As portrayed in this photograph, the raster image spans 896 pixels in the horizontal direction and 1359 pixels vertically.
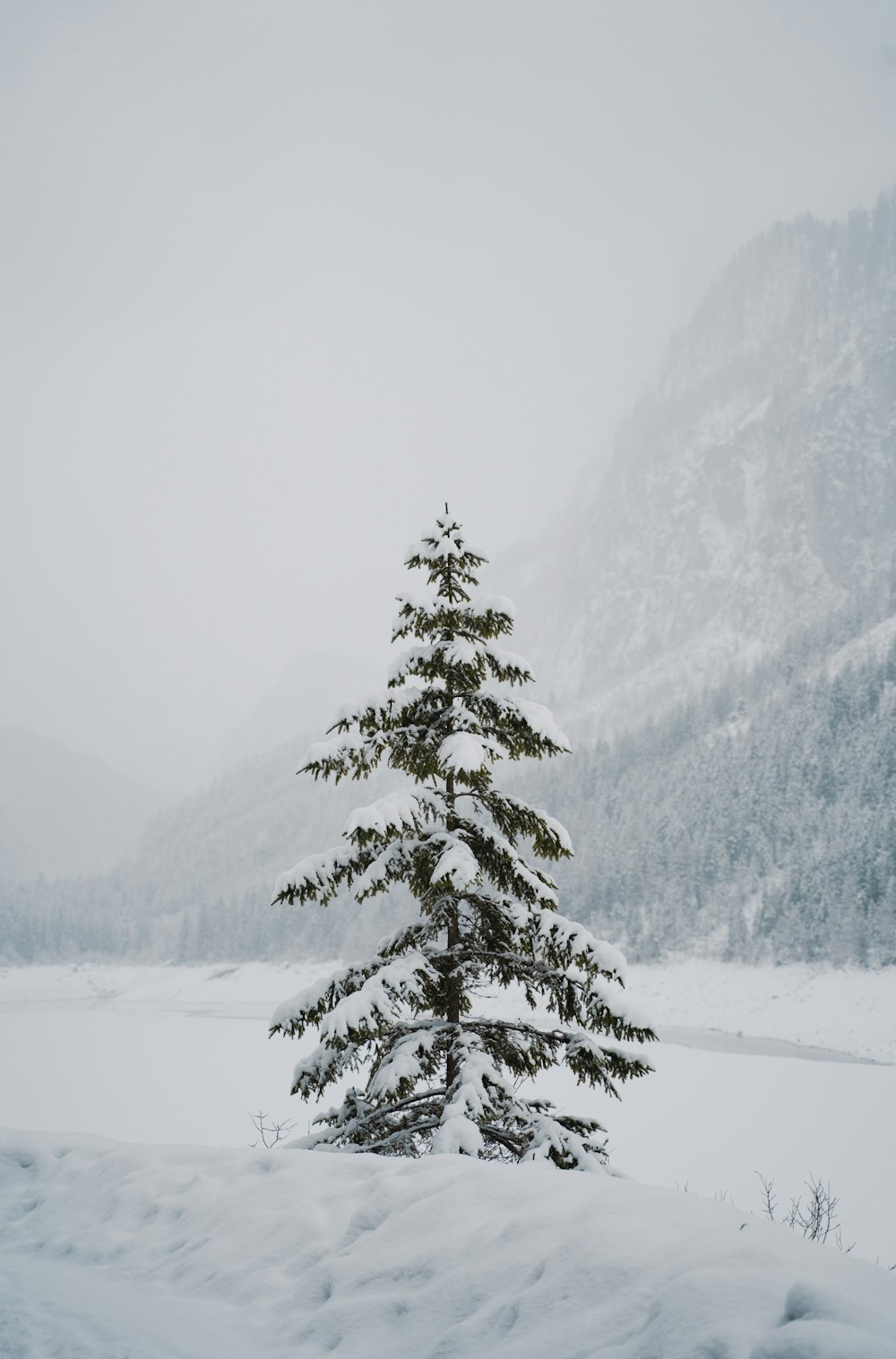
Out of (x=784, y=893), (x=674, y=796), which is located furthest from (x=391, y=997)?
(x=674, y=796)

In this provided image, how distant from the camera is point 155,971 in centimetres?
8956

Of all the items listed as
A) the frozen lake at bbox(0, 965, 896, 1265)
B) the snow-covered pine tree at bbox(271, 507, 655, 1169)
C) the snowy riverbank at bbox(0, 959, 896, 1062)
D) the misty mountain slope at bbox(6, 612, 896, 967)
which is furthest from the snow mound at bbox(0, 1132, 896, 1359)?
the misty mountain slope at bbox(6, 612, 896, 967)

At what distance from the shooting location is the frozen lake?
54.0ft

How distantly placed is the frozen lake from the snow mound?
10136 mm

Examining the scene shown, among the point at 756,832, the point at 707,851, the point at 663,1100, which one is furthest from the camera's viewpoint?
the point at 707,851

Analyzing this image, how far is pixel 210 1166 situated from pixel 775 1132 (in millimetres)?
20033

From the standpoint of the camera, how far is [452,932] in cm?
672

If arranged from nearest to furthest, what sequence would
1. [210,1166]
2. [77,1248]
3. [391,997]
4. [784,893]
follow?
1. [77,1248]
2. [210,1166]
3. [391,997]
4. [784,893]

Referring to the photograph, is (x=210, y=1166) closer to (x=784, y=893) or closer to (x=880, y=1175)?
(x=880, y=1175)

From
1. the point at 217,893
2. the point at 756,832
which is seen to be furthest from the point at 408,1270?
the point at 217,893

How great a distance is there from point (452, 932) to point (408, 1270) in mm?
3214

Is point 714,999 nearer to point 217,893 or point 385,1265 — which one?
point 385,1265

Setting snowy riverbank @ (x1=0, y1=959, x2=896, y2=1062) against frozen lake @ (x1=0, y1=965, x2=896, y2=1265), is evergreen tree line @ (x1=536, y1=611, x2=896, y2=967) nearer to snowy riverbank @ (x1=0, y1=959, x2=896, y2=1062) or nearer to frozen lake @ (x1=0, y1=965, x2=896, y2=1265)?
snowy riverbank @ (x1=0, y1=959, x2=896, y2=1062)

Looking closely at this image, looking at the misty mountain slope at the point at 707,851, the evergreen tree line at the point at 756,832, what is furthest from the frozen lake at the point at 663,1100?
the misty mountain slope at the point at 707,851
